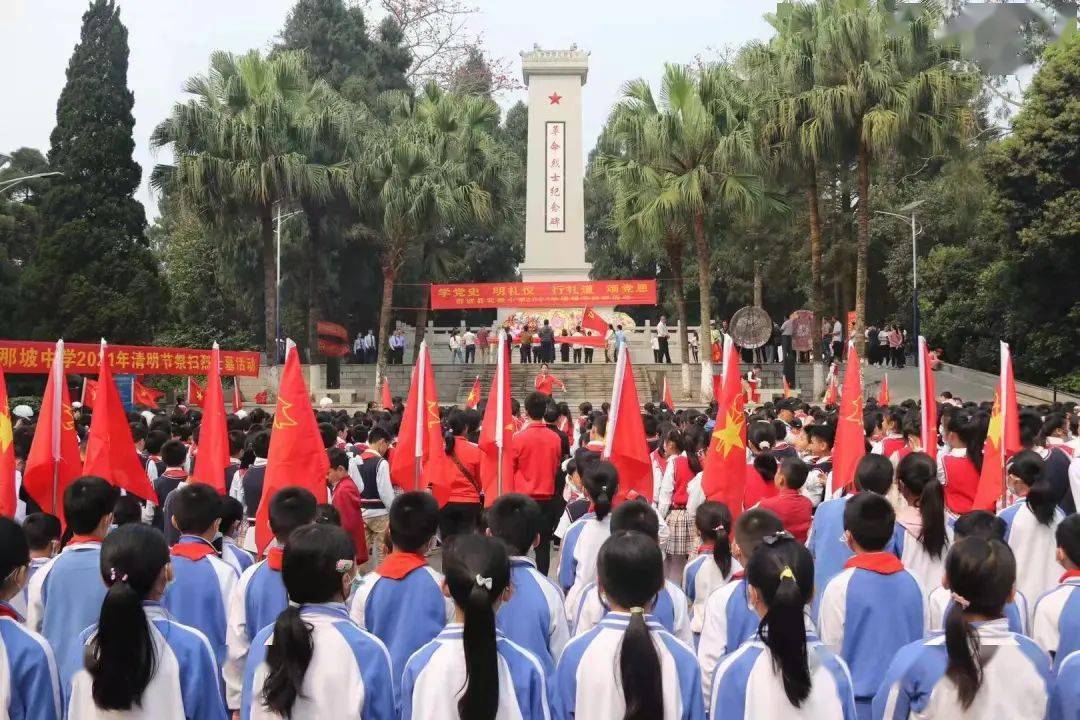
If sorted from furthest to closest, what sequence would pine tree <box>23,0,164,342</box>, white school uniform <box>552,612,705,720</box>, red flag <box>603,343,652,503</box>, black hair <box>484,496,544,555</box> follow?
pine tree <box>23,0,164,342</box> < red flag <box>603,343,652,503</box> < black hair <box>484,496,544,555</box> < white school uniform <box>552,612,705,720</box>

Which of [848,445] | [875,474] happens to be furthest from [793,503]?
[848,445]

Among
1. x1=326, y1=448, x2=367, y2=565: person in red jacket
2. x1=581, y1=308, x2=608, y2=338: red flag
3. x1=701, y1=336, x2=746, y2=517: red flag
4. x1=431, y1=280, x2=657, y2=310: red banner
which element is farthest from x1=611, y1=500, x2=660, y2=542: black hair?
x1=431, y1=280, x2=657, y2=310: red banner

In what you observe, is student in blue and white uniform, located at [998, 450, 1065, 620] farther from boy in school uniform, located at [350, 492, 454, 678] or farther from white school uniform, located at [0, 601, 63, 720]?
white school uniform, located at [0, 601, 63, 720]

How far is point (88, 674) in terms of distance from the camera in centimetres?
382

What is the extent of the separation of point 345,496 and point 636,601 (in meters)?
4.89

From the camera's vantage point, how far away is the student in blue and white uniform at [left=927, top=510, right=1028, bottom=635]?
15.6ft

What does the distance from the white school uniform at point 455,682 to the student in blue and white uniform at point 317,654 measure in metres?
0.12

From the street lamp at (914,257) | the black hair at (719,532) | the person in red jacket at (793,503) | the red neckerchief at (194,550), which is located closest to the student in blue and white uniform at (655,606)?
the black hair at (719,532)

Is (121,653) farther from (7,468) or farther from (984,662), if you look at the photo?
(7,468)

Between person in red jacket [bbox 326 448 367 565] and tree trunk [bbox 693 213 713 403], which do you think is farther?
tree trunk [bbox 693 213 713 403]

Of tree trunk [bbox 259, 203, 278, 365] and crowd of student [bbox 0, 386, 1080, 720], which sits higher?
tree trunk [bbox 259, 203, 278, 365]

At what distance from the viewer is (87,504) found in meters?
5.18

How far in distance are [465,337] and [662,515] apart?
1111 inches

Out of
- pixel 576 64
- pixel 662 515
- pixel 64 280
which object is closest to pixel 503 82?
pixel 576 64
